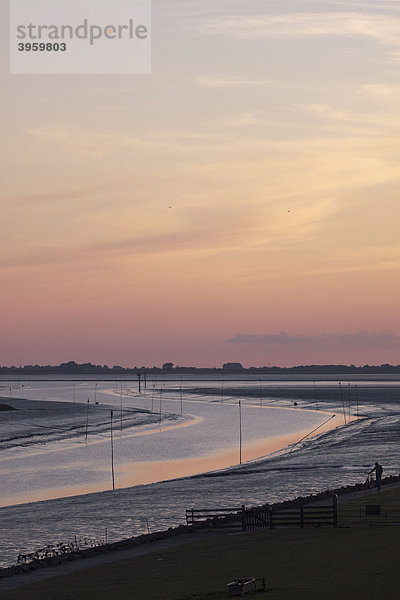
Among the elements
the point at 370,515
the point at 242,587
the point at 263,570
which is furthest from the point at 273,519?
the point at 242,587

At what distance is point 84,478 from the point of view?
72375 mm

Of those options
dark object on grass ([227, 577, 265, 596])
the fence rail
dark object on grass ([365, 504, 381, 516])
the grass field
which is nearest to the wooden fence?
the fence rail

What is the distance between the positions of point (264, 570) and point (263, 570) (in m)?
0.05

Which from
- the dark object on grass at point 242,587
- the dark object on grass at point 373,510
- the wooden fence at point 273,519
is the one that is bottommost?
the wooden fence at point 273,519

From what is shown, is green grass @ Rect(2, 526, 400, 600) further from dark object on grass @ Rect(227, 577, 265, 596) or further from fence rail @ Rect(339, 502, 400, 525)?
fence rail @ Rect(339, 502, 400, 525)

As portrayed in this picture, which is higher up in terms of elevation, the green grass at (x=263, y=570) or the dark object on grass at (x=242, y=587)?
the dark object on grass at (x=242, y=587)

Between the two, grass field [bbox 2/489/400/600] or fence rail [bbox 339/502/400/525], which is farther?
fence rail [bbox 339/502/400/525]

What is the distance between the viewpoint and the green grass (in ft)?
102

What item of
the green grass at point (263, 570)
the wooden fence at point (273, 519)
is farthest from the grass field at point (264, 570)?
the wooden fence at point (273, 519)

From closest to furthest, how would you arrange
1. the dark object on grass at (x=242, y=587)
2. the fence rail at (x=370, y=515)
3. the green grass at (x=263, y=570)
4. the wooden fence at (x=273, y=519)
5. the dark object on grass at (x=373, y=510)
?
1. the dark object on grass at (x=242, y=587)
2. the green grass at (x=263, y=570)
3. the fence rail at (x=370, y=515)
4. the wooden fence at (x=273, y=519)
5. the dark object on grass at (x=373, y=510)

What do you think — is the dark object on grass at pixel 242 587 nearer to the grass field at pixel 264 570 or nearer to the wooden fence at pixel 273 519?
the grass field at pixel 264 570

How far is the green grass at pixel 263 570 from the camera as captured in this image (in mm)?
30959

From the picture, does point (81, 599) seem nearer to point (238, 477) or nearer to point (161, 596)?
point (161, 596)

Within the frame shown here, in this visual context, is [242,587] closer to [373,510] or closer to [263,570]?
[263,570]
